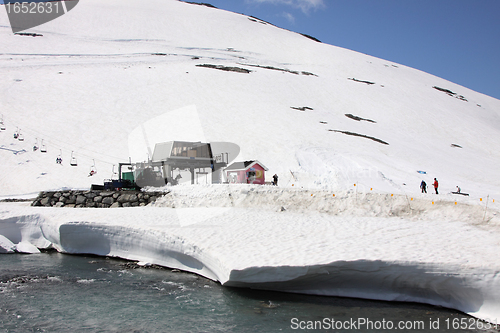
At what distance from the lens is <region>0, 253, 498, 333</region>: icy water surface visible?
6.66 m

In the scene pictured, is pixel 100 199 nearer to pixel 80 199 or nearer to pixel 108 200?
pixel 108 200

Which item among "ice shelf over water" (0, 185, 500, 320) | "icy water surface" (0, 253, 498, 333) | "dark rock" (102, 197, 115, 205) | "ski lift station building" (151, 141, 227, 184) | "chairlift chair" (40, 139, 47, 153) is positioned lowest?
"icy water surface" (0, 253, 498, 333)

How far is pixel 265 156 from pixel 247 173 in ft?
27.3

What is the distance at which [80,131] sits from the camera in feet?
99.8

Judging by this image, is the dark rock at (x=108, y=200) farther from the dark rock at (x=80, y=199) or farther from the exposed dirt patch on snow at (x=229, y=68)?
the exposed dirt patch on snow at (x=229, y=68)

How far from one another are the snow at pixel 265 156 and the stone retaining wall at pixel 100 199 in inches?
55.3

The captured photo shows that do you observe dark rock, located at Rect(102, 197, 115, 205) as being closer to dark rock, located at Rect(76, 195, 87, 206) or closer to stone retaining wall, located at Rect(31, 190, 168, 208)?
stone retaining wall, located at Rect(31, 190, 168, 208)

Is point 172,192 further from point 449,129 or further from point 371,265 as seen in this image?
point 449,129

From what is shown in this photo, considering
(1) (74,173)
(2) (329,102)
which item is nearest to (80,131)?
(1) (74,173)

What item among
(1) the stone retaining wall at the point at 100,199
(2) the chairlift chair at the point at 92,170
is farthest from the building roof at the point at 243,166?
(2) the chairlift chair at the point at 92,170

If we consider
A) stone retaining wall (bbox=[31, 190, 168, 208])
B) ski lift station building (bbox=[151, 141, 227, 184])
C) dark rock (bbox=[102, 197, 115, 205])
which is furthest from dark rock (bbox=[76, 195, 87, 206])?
ski lift station building (bbox=[151, 141, 227, 184])

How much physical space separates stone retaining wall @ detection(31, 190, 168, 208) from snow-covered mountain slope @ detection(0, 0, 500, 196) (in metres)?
5.02

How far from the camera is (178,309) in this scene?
7.44m

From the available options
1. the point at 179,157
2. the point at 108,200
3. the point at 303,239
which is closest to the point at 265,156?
the point at 179,157
